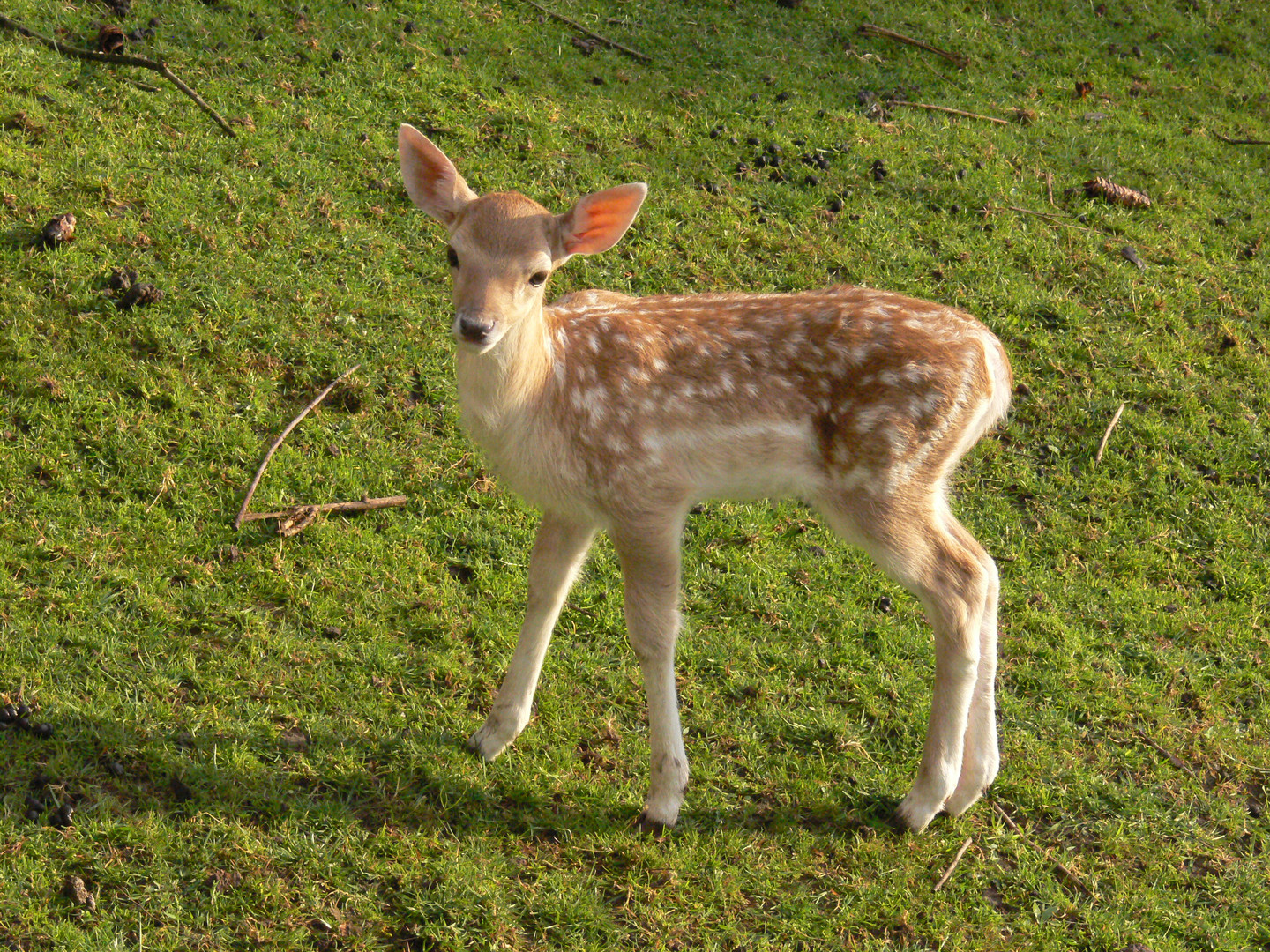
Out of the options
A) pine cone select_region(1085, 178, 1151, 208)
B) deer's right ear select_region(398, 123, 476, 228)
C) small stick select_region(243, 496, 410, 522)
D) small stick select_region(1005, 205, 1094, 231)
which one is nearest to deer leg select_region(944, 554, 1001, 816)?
deer's right ear select_region(398, 123, 476, 228)

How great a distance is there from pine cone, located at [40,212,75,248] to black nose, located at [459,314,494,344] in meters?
3.40

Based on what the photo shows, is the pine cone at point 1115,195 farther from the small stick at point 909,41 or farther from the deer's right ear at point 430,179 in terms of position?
the deer's right ear at point 430,179

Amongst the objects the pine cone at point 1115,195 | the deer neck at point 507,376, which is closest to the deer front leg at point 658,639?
the deer neck at point 507,376

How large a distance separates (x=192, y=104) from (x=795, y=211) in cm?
391

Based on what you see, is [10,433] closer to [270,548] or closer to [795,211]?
[270,548]

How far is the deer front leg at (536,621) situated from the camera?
5.13 metres

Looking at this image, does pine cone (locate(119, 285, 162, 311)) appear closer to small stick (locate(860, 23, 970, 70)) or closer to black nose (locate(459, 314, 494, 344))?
black nose (locate(459, 314, 494, 344))

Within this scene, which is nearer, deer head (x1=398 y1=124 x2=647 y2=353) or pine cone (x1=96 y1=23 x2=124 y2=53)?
deer head (x1=398 y1=124 x2=647 y2=353)

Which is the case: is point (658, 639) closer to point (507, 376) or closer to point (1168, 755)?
point (507, 376)

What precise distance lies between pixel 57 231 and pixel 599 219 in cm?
343

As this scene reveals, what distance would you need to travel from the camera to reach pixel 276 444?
611 cm

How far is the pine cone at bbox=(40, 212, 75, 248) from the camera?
6.55 m

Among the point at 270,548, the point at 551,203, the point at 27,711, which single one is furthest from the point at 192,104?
the point at 27,711

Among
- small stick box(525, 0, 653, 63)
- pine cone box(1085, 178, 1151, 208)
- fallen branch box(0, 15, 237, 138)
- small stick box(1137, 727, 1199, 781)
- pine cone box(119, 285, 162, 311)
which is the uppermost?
small stick box(525, 0, 653, 63)
